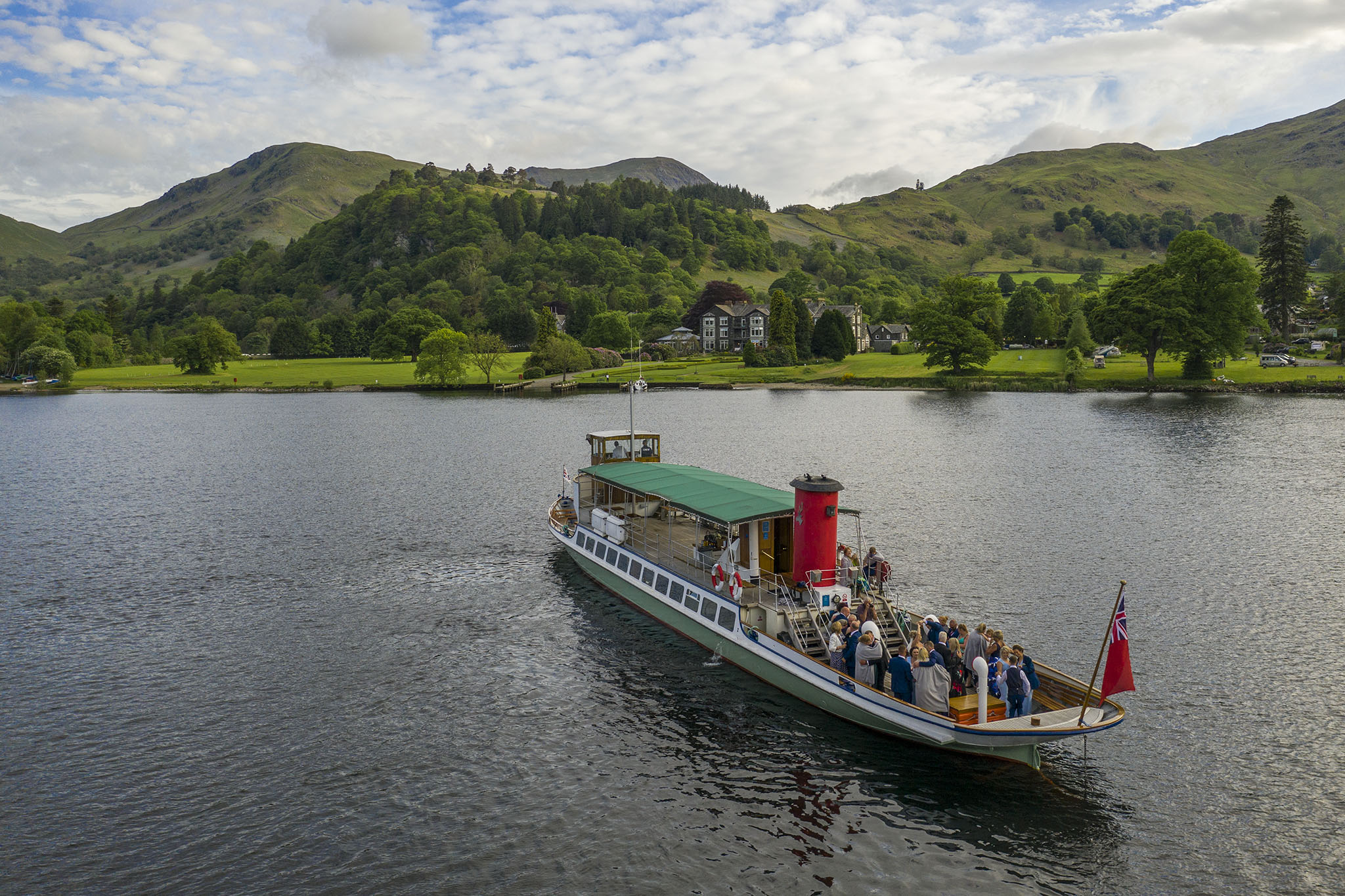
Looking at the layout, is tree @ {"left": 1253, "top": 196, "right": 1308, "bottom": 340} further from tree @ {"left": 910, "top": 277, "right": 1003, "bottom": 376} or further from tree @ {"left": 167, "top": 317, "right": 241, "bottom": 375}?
tree @ {"left": 167, "top": 317, "right": 241, "bottom": 375}

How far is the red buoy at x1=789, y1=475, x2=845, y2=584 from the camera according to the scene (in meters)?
29.7

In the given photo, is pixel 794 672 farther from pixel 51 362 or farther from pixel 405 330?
pixel 51 362

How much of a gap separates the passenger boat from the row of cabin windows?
0.05 metres

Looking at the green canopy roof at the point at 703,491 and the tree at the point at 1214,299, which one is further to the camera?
the tree at the point at 1214,299

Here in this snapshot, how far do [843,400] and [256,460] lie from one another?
8533cm

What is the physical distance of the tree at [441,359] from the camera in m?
163

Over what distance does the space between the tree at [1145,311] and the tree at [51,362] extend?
204813 millimetres

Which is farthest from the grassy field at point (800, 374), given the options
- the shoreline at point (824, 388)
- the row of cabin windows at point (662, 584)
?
the row of cabin windows at point (662, 584)

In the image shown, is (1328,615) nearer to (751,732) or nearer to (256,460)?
(751,732)

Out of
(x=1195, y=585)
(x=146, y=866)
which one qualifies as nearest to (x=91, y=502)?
(x=146, y=866)

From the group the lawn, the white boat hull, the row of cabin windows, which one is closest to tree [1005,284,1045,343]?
the lawn

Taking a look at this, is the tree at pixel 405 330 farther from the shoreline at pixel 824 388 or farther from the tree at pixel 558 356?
the tree at pixel 558 356

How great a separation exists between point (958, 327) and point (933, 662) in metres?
135

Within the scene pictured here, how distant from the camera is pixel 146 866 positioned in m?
19.8
